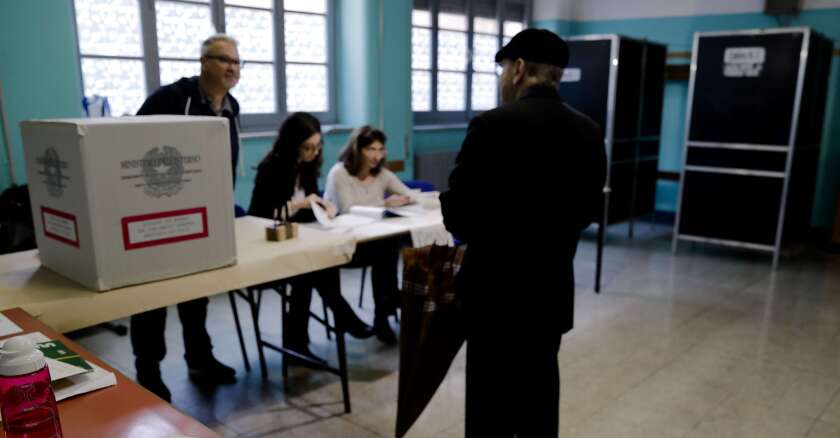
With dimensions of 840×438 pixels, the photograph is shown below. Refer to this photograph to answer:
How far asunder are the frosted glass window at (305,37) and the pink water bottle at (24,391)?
4.01 metres

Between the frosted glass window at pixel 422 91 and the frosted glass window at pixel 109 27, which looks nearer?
the frosted glass window at pixel 109 27

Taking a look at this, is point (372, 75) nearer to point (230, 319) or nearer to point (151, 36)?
point (151, 36)

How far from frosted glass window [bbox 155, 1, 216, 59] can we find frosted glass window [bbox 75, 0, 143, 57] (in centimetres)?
14

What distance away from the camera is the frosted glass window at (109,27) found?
3.50 metres

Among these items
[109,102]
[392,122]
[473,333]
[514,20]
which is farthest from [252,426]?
[514,20]

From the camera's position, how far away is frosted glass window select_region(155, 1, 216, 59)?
12.5 ft

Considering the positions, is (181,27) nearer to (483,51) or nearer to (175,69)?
(175,69)

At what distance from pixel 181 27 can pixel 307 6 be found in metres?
1.08

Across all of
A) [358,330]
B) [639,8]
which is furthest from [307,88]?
[639,8]

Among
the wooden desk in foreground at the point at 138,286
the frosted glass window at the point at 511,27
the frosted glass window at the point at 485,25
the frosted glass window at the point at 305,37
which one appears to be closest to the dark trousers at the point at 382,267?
the wooden desk in foreground at the point at 138,286

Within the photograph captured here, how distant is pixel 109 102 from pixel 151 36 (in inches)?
19.0

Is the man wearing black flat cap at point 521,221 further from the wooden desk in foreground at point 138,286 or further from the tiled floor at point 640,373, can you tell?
the tiled floor at point 640,373

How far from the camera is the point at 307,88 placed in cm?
478

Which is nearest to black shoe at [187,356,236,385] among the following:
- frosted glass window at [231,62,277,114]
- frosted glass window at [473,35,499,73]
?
frosted glass window at [231,62,277,114]
